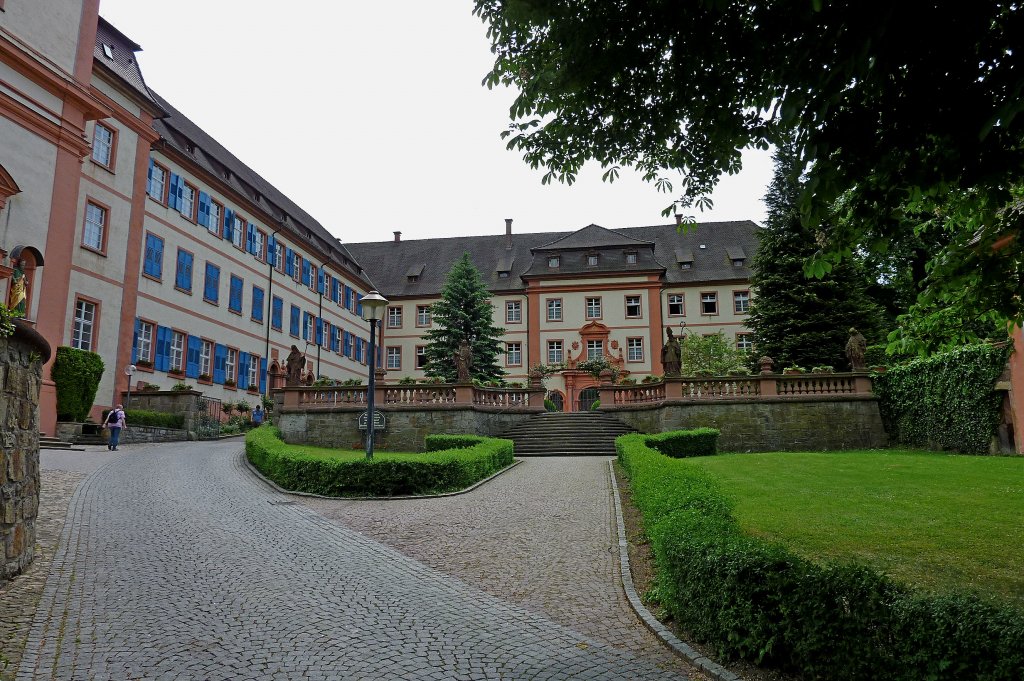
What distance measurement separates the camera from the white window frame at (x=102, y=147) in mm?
25703

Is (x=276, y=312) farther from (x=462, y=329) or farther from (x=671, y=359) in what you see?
(x=671, y=359)

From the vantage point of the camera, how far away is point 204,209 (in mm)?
32812

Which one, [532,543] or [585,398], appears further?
[585,398]

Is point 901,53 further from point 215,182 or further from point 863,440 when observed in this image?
point 215,182

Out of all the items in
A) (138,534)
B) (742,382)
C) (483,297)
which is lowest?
(138,534)

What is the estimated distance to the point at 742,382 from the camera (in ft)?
78.3

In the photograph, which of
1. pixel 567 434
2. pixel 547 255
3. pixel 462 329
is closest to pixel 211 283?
pixel 462 329

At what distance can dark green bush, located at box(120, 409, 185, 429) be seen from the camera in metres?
24.4

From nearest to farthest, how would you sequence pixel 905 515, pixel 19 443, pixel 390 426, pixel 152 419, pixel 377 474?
pixel 19 443 < pixel 905 515 < pixel 377 474 < pixel 390 426 < pixel 152 419

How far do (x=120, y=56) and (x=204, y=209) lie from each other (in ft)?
22.8

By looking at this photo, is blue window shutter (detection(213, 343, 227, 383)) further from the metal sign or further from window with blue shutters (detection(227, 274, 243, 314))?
the metal sign

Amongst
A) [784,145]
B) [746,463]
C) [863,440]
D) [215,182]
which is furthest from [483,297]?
[784,145]

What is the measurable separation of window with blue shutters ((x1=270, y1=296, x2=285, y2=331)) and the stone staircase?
18.4 meters

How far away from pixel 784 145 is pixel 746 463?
11628 millimetres
